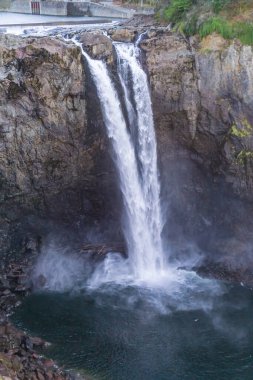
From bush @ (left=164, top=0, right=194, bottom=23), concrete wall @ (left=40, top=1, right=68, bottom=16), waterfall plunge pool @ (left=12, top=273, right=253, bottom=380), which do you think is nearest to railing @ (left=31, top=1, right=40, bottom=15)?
concrete wall @ (left=40, top=1, right=68, bottom=16)

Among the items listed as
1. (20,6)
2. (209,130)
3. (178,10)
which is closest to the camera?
(209,130)

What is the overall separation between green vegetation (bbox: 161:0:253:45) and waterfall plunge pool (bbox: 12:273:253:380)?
39.6ft

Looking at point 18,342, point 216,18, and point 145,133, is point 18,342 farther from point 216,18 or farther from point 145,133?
point 216,18

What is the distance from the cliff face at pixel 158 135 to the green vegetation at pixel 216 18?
542 millimetres

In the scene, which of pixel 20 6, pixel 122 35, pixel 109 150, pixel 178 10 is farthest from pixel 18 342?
pixel 20 6

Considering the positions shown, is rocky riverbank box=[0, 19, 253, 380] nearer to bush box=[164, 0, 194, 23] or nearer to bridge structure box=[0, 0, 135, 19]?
bush box=[164, 0, 194, 23]

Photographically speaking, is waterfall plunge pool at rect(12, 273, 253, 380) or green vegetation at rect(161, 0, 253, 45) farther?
green vegetation at rect(161, 0, 253, 45)

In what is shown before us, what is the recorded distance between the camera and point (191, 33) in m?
27.2

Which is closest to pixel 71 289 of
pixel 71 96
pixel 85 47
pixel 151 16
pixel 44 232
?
pixel 44 232

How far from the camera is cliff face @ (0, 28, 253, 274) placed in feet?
81.0

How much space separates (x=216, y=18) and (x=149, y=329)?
15.3 metres

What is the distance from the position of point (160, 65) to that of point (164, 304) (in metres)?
11.3

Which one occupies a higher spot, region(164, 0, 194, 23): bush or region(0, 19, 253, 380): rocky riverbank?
region(164, 0, 194, 23): bush

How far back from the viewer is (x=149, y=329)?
22.8 meters
